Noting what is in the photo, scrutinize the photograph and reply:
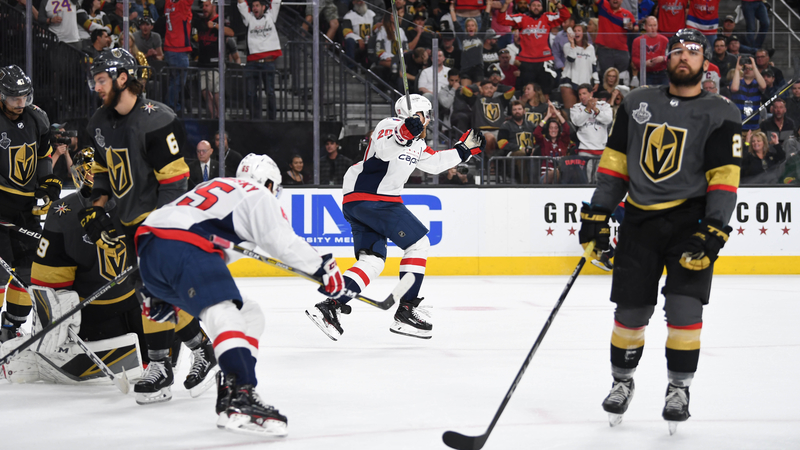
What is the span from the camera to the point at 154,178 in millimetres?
3121

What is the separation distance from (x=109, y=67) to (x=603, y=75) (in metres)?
5.33

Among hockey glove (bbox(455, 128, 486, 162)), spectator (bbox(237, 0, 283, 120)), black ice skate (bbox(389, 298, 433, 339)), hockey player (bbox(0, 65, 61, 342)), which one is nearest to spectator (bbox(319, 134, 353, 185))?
spectator (bbox(237, 0, 283, 120))

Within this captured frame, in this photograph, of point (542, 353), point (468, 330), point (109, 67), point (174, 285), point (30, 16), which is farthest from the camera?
point (30, 16)

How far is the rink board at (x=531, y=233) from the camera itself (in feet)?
24.2

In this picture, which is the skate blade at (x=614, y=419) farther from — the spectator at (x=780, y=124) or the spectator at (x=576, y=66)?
the spectator at (x=780, y=124)

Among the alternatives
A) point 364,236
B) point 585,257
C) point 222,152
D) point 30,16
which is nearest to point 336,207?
point 222,152

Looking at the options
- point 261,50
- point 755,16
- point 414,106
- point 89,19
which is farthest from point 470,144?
point 755,16

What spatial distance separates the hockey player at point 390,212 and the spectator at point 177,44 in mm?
3319

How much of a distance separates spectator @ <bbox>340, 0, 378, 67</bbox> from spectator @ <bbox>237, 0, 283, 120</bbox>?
671 millimetres

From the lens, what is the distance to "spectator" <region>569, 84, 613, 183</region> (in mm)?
7367

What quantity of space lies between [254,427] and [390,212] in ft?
7.63

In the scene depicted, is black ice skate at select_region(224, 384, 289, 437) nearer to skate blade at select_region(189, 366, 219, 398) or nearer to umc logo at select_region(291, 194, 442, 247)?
skate blade at select_region(189, 366, 219, 398)

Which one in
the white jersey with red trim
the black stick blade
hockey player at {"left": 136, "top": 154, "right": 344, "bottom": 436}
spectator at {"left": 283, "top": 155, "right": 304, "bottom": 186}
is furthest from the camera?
spectator at {"left": 283, "top": 155, "right": 304, "bottom": 186}

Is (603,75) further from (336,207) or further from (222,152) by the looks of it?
(222,152)
